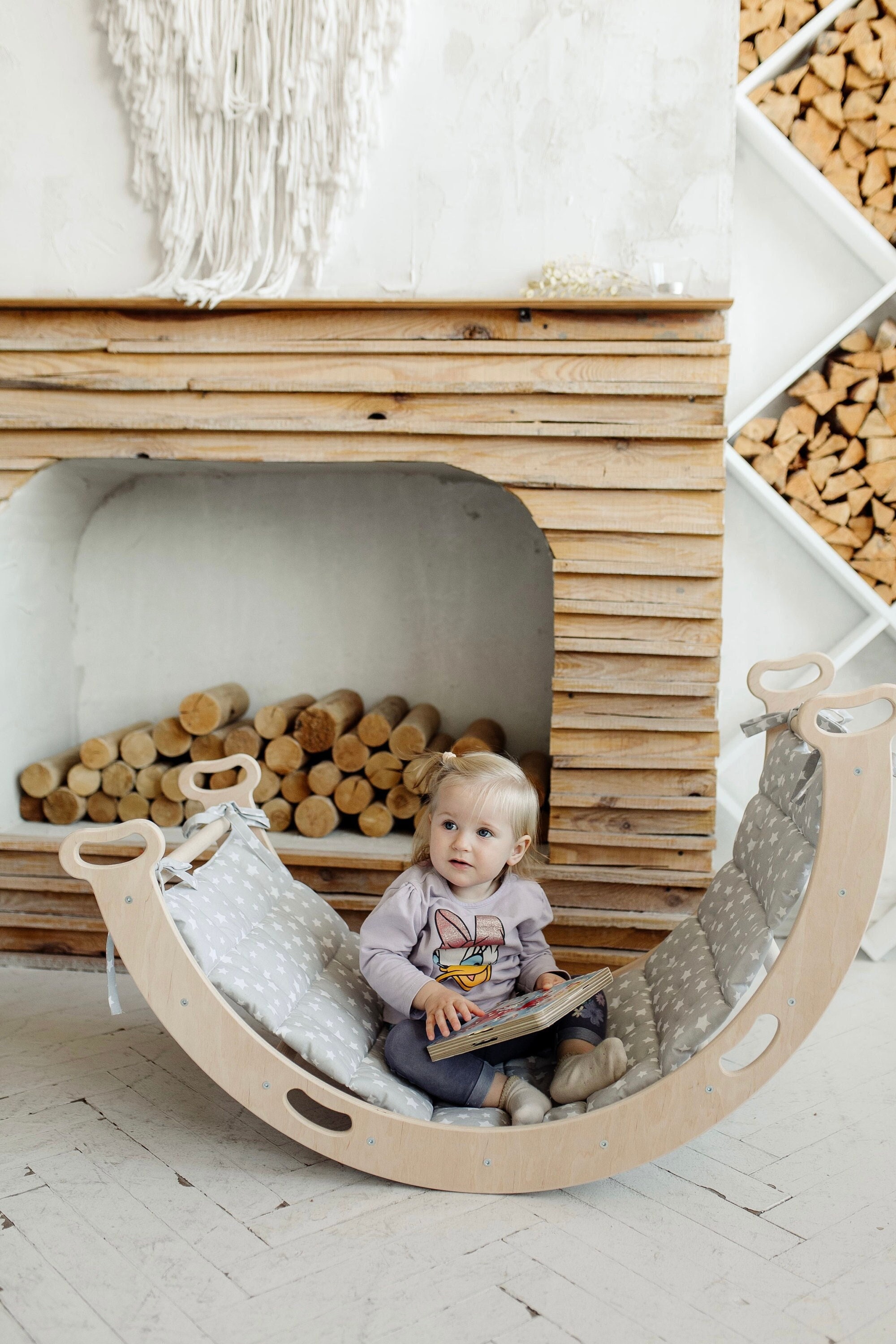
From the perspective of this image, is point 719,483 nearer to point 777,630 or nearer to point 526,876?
point 777,630

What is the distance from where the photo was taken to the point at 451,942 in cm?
166

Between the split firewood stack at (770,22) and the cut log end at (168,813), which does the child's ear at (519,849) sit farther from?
the split firewood stack at (770,22)

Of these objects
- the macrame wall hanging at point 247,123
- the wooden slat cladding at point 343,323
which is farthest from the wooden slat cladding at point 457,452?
the macrame wall hanging at point 247,123

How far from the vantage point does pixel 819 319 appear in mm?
2486

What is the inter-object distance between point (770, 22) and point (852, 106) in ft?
0.84

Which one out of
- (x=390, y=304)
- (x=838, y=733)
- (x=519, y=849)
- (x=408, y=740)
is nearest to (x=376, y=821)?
(x=408, y=740)

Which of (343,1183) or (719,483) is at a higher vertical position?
(719,483)

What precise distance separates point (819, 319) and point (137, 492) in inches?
64.7

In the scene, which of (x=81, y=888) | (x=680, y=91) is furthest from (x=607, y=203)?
(x=81, y=888)

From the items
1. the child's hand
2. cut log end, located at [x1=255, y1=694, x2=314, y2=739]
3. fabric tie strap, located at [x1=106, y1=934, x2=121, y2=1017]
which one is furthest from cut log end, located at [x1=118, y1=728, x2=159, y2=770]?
the child's hand

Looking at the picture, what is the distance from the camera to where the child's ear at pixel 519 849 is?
1.71 meters

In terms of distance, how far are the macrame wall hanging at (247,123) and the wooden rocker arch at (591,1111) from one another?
4.18 ft

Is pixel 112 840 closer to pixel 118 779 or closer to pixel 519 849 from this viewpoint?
pixel 519 849

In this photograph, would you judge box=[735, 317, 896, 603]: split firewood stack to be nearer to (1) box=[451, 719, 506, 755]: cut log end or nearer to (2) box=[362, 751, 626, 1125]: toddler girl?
(1) box=[451, 719, 506, 755]: cut log end
